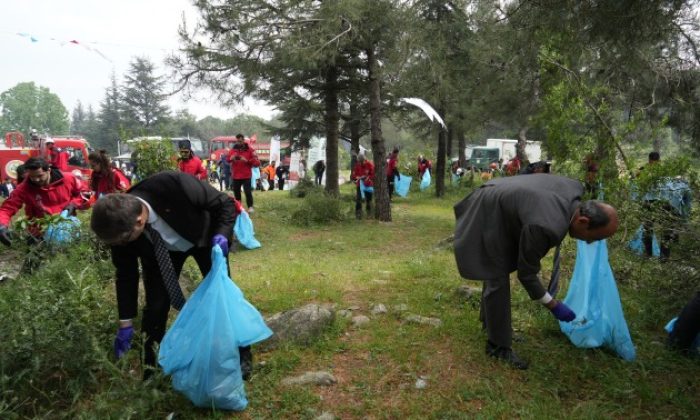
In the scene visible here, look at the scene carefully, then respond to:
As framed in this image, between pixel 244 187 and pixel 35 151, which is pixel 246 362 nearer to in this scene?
pixel 244 187

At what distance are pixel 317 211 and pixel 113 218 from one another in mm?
7191

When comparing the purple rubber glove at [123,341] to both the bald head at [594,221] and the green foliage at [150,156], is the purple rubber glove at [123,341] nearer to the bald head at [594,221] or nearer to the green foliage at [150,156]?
the bald head at [594,221]

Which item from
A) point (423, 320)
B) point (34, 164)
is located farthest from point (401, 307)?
point (34, 164)

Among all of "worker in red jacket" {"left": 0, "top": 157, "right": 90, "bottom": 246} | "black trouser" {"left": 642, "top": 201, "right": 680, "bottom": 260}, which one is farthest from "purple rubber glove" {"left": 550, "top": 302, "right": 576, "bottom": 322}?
"worker in red jacket" {"left": 0, "top": 157, "right": 90, "bottom": 246}

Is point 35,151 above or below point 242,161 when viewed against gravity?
above

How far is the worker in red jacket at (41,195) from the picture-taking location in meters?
3.97

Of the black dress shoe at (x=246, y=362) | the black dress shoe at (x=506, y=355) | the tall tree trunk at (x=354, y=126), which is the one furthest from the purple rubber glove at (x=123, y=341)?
the tall tree trunk at (x=354, y=126)

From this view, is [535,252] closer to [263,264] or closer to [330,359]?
[330,359]

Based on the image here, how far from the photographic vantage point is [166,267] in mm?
2400

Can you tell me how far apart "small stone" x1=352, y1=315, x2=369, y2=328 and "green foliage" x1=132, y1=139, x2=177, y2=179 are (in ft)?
14.1

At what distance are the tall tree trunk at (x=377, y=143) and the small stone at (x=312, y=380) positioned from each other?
6.87 m

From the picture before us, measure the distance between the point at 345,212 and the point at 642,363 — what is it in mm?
7459

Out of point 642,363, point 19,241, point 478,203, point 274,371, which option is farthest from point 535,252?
point 19,241

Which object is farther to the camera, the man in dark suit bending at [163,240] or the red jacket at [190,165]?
the red jacket at [190,165]
